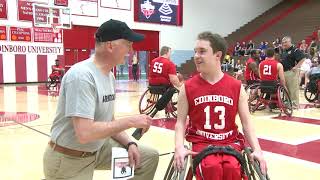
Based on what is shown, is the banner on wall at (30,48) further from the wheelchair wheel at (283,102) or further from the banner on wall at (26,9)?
the wheelchair wheel at (283,102)

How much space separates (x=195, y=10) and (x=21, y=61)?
410 inches

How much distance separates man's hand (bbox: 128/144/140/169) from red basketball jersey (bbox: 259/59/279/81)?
206 inches

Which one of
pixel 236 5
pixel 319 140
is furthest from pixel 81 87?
pixel 236 5

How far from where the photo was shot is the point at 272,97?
24.9 feet

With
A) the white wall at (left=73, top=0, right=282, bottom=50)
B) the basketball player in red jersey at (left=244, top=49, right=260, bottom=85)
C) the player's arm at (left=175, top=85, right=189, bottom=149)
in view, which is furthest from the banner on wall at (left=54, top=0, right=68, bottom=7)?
the player's arm at (left=175, top=85, right=189, bottom=149)

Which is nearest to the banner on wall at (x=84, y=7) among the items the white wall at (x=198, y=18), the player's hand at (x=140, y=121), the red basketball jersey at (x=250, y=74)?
the white wall at (x=198, y=18)

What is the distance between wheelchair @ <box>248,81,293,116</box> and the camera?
7.20m

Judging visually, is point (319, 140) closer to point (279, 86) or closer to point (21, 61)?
point (279, 86)

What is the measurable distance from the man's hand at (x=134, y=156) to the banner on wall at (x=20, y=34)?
1576cm

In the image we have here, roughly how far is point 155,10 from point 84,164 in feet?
60.5

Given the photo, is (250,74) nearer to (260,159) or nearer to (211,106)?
(211,106)

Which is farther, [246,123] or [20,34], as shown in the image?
[20,34]

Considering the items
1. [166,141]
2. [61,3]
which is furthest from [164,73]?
[61,3]

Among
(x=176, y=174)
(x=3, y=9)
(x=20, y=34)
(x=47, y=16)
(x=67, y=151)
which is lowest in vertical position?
(x=176, y=174)
